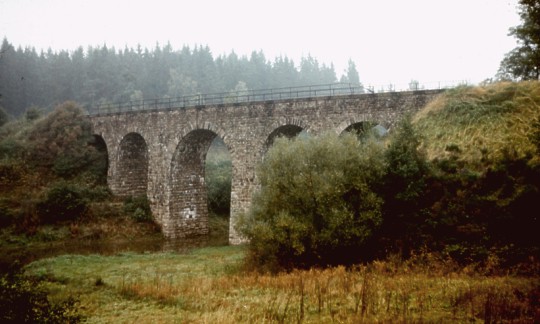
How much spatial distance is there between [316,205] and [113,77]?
266 feet

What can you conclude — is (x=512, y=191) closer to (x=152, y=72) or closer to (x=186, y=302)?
(x=186, y=302)

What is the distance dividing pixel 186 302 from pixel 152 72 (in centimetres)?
8762

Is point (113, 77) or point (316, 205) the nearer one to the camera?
point (316, 205)

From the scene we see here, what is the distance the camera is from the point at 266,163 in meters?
18.3

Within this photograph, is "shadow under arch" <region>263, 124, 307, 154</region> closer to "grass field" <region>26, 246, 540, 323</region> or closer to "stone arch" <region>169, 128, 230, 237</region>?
"stone arch" <region>169, 128, 230, 237</region>

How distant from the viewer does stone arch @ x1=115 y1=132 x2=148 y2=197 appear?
3706 centimetres

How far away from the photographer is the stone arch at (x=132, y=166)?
3706 cm

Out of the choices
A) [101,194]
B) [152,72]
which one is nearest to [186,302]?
[101,194]

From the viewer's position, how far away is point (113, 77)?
87062mm

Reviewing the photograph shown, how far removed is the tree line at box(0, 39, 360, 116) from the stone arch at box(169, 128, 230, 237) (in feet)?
160

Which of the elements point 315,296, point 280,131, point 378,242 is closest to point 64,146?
point 280,131

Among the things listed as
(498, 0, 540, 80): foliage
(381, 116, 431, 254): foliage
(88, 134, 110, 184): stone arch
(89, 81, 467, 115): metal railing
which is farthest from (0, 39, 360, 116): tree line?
(381, 116, 431, 254): foliage

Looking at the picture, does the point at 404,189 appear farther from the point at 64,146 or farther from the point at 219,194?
the point at 64,146

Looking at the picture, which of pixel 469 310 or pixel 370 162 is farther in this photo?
pixel 370 162
